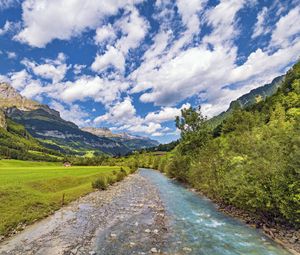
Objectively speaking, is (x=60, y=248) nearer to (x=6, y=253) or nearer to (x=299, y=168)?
(x=6, y=253)

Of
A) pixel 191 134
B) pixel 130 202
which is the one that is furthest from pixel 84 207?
pixel 191 134

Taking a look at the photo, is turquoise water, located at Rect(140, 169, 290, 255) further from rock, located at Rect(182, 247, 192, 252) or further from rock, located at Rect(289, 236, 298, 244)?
rock, located at Rect(289, 236, 298, 244)

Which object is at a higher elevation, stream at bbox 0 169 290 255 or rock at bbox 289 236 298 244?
stream at bbox 0 169 290 255

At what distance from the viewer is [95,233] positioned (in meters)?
Result: 22.7

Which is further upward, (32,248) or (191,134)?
(191,134)

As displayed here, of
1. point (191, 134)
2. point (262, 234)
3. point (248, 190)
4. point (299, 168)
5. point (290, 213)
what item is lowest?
point (262, 234)

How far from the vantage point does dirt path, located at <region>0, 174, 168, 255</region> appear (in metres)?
18.7

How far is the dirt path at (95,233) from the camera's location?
18734 mm

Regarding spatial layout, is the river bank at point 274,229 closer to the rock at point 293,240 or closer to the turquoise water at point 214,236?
the rock at point 293,240

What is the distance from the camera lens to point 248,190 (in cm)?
2428

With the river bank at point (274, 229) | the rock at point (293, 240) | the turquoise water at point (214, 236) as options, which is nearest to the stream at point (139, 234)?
the turquoise water at point (214, 236)

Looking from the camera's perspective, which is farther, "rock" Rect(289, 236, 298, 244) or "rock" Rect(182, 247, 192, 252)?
"rock" Rect(289, 236, 298, 244)

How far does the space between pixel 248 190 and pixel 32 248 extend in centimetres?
1869

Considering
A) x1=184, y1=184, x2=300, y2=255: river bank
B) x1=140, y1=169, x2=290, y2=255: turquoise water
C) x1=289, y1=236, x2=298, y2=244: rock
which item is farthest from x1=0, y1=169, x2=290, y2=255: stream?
x1=289, y1=236, x2=298, y2=244: rock
